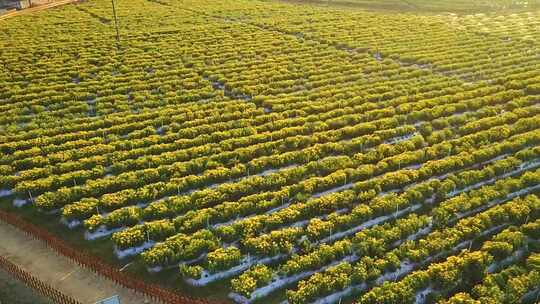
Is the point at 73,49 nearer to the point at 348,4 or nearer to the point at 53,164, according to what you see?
the point at 53,164

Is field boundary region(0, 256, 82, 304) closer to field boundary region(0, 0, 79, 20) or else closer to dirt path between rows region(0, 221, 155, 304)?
dirt path between rows region(0, 221, 155, 304)

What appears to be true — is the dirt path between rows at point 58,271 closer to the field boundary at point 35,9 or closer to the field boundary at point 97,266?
the field boundary at point 97,266

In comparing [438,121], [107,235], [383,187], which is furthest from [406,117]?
[107,235]

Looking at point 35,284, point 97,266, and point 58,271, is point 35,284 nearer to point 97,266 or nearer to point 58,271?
point 58,271

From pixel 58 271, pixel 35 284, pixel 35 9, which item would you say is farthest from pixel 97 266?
pixel 35 9

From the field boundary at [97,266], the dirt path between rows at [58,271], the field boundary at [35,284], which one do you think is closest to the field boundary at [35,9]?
the field boundary at [97,266]
